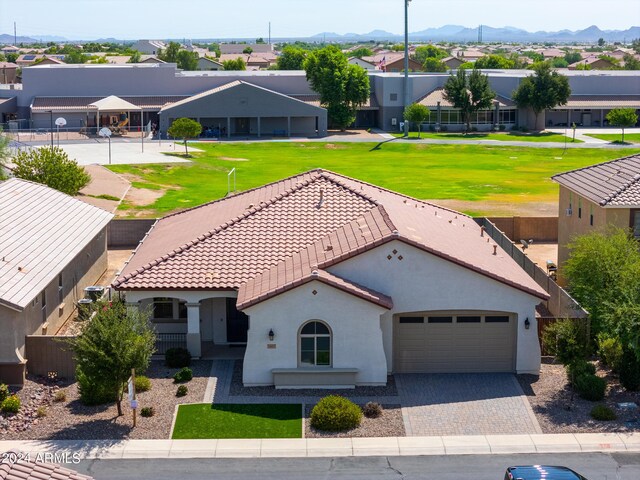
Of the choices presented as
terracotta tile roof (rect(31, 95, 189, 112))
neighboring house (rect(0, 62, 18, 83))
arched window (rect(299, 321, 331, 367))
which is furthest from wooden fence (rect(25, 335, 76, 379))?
neighboring house (rect(0, 62, 18, 83))

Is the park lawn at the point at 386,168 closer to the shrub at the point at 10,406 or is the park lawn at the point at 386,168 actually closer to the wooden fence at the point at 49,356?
the wooden fence at the point at 49,356

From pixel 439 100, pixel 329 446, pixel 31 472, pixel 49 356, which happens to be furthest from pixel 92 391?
pixel 439 100

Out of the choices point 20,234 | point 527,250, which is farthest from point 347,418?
point 527,250

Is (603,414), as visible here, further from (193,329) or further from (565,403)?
(193,329)

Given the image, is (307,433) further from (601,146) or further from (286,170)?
(601,146)

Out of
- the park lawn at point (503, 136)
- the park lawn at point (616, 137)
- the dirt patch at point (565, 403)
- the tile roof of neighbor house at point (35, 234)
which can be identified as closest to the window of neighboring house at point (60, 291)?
the tile roof of neighbor house at point (35, 234)
